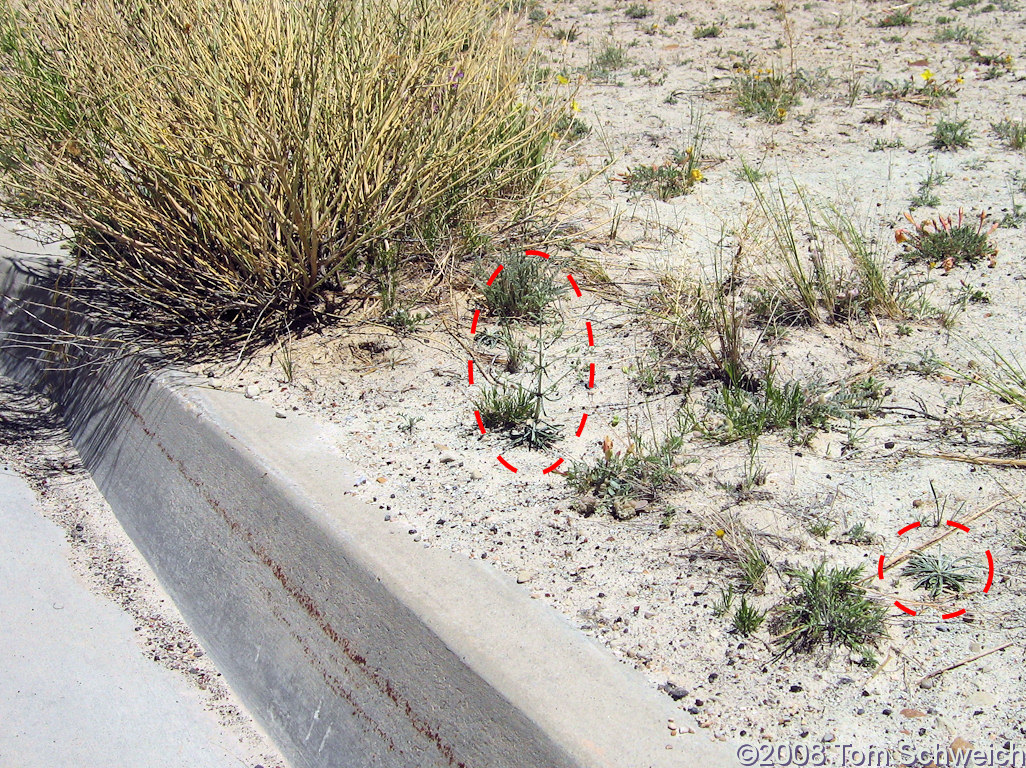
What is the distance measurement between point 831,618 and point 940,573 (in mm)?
416

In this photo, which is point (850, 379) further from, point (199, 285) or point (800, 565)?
point (199, 285)

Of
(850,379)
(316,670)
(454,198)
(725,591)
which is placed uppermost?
(454,198)

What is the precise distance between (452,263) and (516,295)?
42cm

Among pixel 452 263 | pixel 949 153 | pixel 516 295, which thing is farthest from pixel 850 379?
pixel 949 153

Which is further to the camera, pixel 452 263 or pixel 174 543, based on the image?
pixel 452 263

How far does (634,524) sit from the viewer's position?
10.8ft

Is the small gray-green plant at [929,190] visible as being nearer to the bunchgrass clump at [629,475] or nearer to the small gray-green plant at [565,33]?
the bunchgrass clump at [629,475]

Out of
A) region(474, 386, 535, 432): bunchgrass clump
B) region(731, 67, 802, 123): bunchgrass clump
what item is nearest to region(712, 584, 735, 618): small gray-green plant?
region(474, 386, 535, 432): bunchgrass clump

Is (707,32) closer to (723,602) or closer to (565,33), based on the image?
(565,33)

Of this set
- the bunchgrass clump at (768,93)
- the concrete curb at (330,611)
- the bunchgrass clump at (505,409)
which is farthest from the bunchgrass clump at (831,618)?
the bunchgrass clump at (768,93)

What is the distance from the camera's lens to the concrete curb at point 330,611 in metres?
2.61

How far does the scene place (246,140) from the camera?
3994 mm

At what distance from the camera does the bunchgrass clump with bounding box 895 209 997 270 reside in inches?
181

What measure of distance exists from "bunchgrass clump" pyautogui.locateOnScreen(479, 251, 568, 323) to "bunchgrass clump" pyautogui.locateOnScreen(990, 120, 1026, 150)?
3216mm
